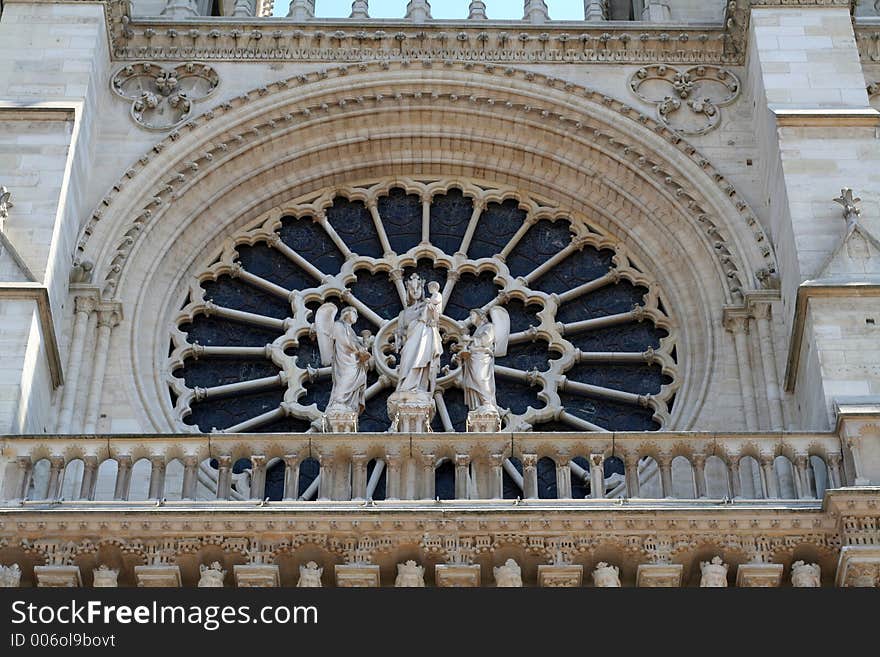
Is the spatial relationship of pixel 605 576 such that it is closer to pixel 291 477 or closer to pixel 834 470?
pixel 834 470

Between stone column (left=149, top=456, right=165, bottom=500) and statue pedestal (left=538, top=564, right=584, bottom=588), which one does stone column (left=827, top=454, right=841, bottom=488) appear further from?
stone column (left=149, top=456, right=165, bottom=500)

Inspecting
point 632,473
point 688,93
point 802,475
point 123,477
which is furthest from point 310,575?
point 688,93

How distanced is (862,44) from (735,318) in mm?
3066

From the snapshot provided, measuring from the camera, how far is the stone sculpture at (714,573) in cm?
1450

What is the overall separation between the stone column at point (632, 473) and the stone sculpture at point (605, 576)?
783mm

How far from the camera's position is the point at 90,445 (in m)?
15.6

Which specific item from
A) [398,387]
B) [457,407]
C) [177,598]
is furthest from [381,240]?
[177,598]

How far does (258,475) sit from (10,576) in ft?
5.90

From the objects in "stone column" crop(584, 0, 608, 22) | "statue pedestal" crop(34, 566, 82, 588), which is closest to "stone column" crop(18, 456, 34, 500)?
"statue pedestal" crop(34, 566, 82, 588)

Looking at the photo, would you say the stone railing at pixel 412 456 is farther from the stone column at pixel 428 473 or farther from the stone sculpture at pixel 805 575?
the stone sculpture at pixel 805 575

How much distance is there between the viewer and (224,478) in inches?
606

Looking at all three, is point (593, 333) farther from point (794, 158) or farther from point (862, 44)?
point (862, 44)

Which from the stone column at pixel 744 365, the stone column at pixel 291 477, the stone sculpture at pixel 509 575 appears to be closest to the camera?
the stone sculpture at pixel 509 575

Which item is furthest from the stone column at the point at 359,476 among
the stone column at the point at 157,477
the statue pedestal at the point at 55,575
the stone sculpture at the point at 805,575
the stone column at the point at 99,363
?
the stone sculpture at the point at 805,575
